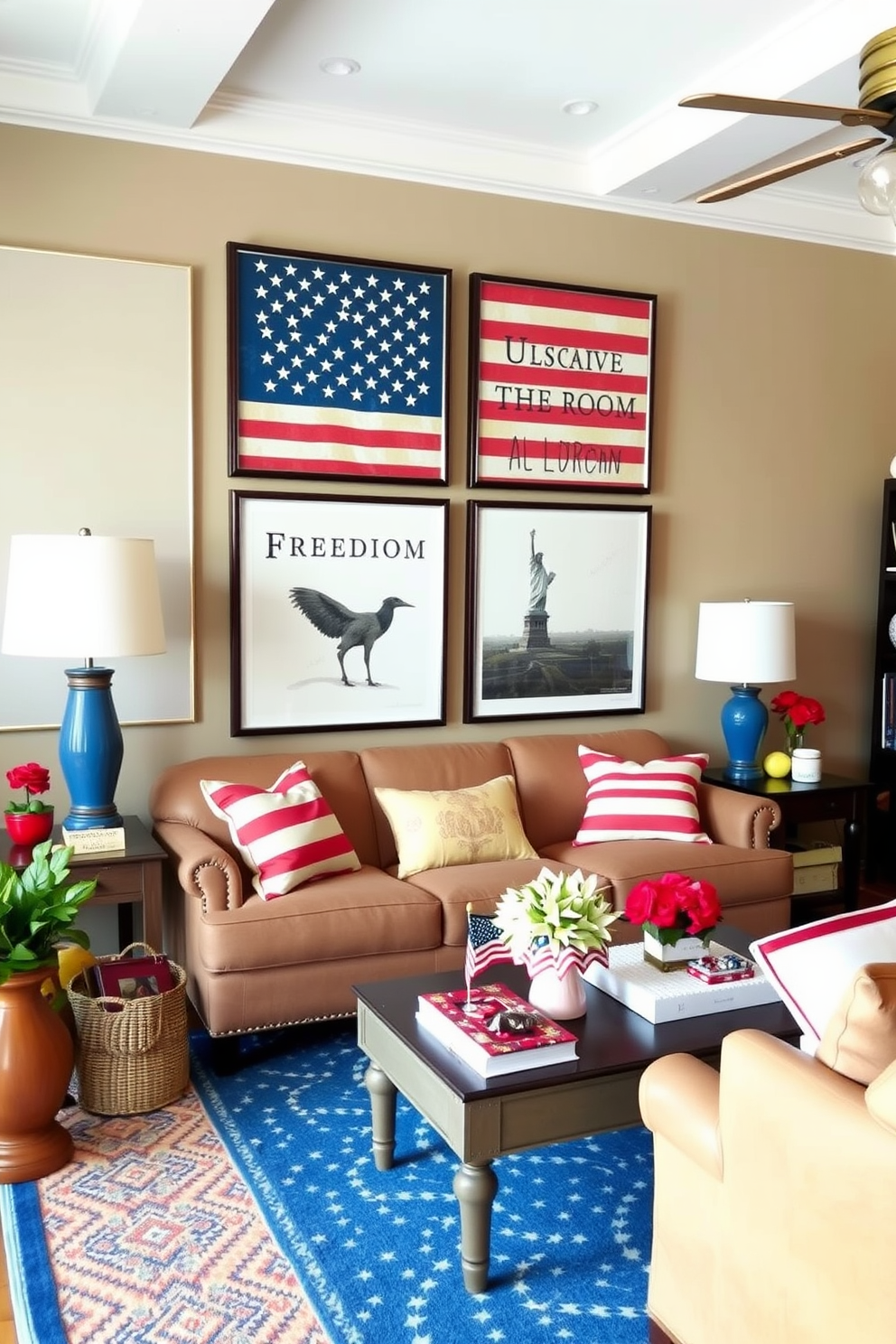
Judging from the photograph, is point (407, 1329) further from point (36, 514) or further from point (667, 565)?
point (667, 565)

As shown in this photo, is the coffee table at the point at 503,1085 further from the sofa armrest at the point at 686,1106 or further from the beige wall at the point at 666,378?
the beige wall at the point at 666,378

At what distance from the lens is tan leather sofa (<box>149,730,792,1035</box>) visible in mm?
3355

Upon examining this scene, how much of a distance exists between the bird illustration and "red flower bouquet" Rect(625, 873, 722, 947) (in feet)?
6.03

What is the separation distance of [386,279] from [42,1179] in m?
3.14

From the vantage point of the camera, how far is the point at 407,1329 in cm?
227

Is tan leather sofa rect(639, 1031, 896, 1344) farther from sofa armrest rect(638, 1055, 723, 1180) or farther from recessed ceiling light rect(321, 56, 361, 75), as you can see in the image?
recessed ceiling light rect(321, 56, 361, 75)

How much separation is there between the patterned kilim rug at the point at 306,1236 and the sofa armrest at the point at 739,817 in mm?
1456

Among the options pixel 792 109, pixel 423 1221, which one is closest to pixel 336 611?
pixel 423 1221

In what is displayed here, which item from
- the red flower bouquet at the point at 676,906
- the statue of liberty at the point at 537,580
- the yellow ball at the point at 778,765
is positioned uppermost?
the statue of liberty at the point at 537,580

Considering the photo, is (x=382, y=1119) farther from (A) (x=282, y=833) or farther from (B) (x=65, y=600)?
(B) (x=65, y=600)

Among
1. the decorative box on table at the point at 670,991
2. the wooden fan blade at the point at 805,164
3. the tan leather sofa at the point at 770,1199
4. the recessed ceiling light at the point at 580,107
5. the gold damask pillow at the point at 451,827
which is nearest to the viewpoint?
the tan leather sofa at the point at 770,1199

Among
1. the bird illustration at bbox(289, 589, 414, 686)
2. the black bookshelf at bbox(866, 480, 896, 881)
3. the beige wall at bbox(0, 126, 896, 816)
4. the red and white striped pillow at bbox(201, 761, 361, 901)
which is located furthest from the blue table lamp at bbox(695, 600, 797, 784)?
the red and white striped pillow at bbox(201, 761, 361, 901)

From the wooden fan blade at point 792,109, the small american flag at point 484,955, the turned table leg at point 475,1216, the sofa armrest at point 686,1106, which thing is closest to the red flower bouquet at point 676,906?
the small american flag at point 484,955

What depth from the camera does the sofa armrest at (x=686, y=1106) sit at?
2021 millimetres
